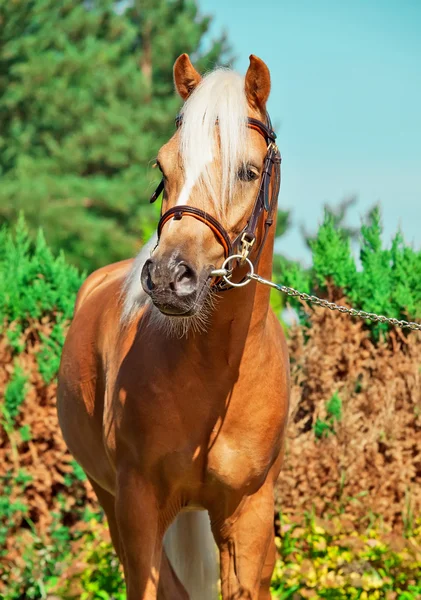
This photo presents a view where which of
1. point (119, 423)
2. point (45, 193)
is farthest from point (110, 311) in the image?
point (45, 193)

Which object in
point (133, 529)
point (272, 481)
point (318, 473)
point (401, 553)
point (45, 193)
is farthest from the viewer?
point (45, 193)

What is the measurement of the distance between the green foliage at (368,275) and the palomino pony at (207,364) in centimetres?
249

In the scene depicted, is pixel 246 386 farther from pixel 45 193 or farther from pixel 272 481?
pixel 45 193

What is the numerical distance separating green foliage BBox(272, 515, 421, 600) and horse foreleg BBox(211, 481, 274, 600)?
6.08 feet

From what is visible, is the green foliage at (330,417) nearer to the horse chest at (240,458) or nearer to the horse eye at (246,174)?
the horse chest at (240,458)

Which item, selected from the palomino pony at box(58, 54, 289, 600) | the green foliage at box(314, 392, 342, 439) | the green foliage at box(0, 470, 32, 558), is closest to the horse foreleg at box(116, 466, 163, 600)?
the palomino pony at box(58, 54, 289, 600)

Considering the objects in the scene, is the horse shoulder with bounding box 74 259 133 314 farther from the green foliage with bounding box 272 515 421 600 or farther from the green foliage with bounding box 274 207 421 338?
the green foliage with bounding box 272 515 421 600

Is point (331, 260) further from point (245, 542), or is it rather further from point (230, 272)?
point (230, 272)

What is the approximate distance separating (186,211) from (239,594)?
1559 mm

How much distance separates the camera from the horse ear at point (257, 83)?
9.98 feet

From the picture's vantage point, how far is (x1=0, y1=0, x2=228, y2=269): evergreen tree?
18.0 meters

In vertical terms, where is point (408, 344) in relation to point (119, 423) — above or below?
above

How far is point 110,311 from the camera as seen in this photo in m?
4.04

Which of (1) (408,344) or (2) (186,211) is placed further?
(1) (408,344)
